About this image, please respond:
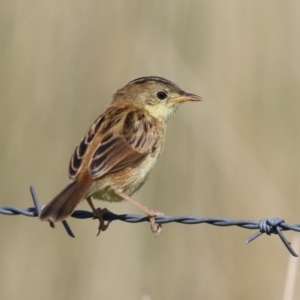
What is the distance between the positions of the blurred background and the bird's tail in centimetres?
205

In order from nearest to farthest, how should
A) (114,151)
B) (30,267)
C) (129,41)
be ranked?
(114,151), (30,267), (129,41)

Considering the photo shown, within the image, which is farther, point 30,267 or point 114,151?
point 30,267

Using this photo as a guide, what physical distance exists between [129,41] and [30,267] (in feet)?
8.14

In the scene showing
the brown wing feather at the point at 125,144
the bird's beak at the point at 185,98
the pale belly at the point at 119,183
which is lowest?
the pale belly at the point at 119,183

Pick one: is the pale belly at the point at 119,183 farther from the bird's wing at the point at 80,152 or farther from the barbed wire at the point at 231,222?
the barbed wire at the point at 231,222

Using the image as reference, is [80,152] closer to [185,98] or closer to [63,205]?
[63,205]

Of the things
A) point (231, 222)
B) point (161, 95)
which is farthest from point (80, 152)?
point (231, 222)

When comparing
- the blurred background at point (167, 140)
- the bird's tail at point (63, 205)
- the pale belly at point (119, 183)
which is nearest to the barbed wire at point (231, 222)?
the bird's tail at point (63, 205)

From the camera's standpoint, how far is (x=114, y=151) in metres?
5.16

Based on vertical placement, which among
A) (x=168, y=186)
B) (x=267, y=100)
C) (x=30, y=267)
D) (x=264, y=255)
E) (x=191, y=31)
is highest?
(x=191, y=31)

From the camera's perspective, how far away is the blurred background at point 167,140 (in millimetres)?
6535

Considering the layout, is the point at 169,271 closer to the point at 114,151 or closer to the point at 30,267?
the point at 30,267

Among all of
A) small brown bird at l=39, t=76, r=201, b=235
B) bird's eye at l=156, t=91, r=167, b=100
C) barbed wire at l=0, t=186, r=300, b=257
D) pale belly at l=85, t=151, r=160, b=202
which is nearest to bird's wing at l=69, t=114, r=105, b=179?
small brown bird at l=39, t=76, r=201, b=235

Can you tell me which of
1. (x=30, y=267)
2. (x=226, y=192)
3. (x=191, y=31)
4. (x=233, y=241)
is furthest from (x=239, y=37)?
(x=30, y=267)
